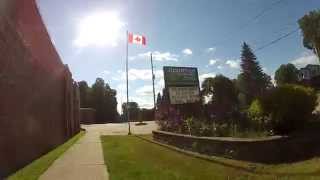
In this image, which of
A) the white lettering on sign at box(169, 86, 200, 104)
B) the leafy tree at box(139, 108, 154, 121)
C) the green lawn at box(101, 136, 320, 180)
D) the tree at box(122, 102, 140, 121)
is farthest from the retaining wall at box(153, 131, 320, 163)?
the tree at box(122, 102, 140, 121)

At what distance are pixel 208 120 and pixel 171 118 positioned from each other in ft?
19.1

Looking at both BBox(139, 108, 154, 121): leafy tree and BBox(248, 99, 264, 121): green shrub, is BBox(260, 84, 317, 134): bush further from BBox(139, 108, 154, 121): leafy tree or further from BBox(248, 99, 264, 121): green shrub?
BBox(139, 108, 154, 121): leafy tree

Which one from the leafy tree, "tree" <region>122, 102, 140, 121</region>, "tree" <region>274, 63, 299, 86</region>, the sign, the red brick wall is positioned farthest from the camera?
"tree" <region>122, 102, 140, 121</region>

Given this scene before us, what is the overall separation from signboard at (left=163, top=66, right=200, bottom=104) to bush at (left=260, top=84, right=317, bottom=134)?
12.7 m

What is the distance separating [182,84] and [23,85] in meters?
13.8

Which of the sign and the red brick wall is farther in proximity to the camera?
the sign

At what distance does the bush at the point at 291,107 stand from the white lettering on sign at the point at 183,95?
41.7ft

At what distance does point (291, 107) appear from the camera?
12578 millimetres

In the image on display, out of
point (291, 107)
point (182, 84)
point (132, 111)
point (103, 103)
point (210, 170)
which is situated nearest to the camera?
point (210, 170)

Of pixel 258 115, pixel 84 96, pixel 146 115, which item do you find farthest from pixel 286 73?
pixel 258 115

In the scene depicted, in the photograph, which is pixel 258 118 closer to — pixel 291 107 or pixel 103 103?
pixel 291 107

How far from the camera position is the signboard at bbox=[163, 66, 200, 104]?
25794 millimetres

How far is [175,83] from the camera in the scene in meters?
26.2

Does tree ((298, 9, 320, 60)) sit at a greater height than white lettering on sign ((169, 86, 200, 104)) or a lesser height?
greater
